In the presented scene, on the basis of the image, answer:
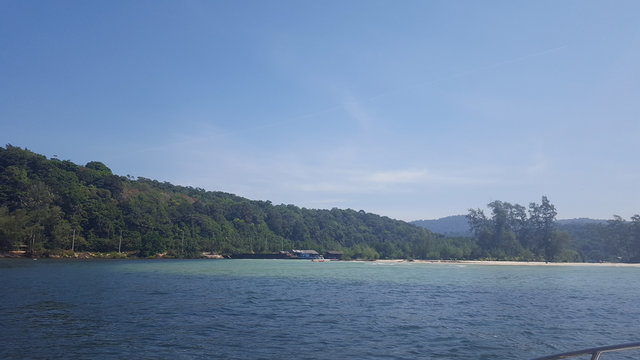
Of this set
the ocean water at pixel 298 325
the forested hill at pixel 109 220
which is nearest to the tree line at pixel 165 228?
the forested hill at pixel 109 220

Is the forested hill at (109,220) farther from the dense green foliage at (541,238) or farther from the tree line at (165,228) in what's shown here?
the dense green foliage at (541,238)

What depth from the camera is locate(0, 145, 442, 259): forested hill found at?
101 m

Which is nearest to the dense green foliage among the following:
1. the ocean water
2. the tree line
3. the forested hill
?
the tree line

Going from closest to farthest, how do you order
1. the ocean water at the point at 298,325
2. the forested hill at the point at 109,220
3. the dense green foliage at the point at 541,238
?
1. the ocean water at the point at 298,325
2. the forested hill at the point at 109,220
3. the dense green foliage at the point at 541,238

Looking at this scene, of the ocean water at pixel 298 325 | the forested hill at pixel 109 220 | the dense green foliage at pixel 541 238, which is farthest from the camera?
the dense green foliage at pixel 541 238

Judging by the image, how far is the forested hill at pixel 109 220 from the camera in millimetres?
A: 101250

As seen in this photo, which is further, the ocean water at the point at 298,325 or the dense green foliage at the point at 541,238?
the dense green foliage at the point at 541,238

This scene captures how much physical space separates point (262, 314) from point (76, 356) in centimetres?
1123

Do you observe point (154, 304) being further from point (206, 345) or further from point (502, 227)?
point (502, 227)

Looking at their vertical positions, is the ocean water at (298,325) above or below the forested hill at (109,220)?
below

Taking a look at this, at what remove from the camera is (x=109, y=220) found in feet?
400

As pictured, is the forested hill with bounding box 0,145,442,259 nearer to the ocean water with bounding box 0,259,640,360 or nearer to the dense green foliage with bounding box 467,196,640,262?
the dense green foliage with bounding box 467,196,640,262

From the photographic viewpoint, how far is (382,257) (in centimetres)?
16750

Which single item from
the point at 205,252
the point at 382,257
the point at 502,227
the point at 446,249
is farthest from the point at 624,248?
the point at 205,252
